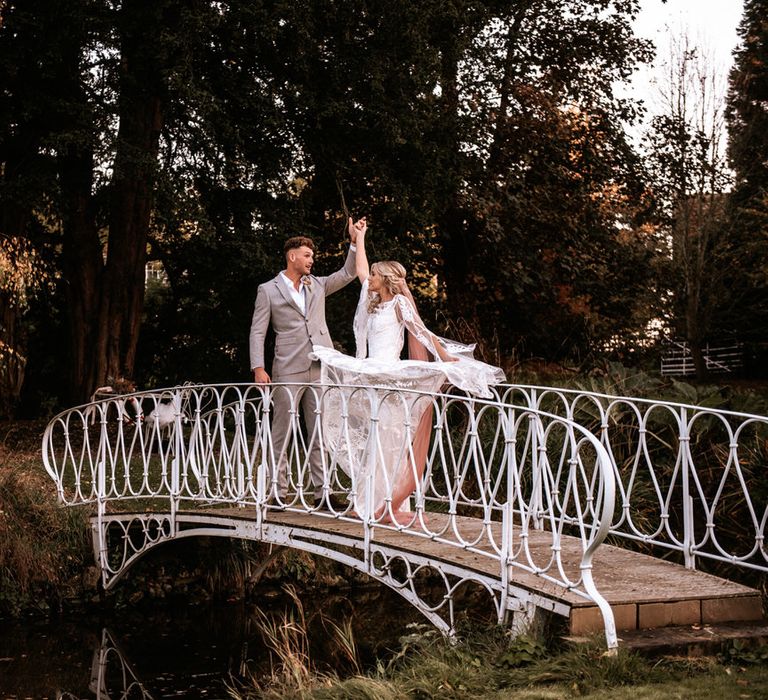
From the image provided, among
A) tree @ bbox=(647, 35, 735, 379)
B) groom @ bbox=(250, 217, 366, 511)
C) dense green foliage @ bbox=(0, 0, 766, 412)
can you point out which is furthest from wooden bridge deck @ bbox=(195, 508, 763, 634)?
tree @ bbox=(647, 35, 735, 379)

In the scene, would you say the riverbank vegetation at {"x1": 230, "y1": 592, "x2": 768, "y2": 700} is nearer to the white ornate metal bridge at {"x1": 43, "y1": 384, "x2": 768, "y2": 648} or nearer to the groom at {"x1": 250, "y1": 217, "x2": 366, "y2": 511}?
the white ornate metal bridge at {"x1": 43, "y1": 384, "x2": 768, "y2": 648}

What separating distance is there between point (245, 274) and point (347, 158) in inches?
88.6

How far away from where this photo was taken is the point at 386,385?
704 centimetres

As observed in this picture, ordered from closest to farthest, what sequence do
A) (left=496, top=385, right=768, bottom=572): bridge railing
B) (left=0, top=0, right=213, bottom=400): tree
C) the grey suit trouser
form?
the grey suit trouser, (left=496, top=385, right=768, bottom=572): bridge railing, (left=0, top=0, right=213, bottom=400): tree

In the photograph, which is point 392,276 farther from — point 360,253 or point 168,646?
point 168,646

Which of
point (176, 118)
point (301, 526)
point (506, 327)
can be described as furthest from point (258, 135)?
point (301, 526)

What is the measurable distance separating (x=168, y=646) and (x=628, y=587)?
4838 millimetres

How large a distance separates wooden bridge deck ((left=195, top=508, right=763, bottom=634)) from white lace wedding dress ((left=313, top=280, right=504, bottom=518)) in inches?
17.5

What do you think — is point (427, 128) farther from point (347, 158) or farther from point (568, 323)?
point (568, 323)

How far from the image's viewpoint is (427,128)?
589 inches

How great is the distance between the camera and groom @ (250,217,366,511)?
7.77m

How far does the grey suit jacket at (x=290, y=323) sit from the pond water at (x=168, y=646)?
2.28m

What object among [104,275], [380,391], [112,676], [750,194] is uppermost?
[750,194]

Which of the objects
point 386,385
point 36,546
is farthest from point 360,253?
point 36,546
